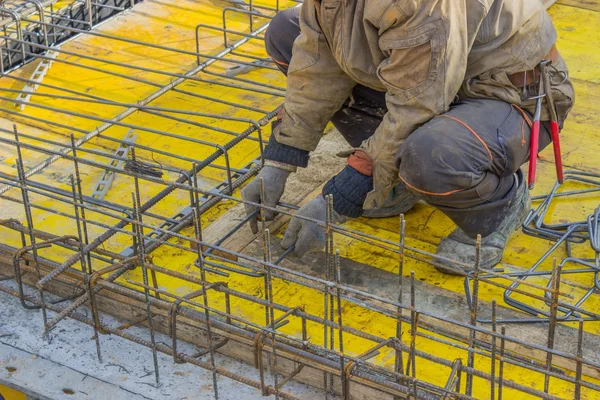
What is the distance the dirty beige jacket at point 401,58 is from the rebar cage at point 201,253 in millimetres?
346

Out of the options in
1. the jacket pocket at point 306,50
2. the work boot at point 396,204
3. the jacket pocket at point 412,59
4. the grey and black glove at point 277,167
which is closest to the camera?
the jacket pocket at point 412,59

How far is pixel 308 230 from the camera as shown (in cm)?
318

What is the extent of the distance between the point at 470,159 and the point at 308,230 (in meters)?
0.57

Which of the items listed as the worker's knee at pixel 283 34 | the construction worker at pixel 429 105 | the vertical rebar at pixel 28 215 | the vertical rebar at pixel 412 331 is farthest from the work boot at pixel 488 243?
the vertical rebar at pixel 28 215

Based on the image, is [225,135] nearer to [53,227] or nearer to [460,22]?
[53,227]

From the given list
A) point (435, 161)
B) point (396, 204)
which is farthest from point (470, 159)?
point (396, 204)

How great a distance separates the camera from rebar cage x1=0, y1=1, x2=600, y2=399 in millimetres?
2652

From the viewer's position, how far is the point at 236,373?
2941mm

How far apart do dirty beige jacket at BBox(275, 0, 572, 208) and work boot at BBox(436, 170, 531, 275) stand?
33 cm

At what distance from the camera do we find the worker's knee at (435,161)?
117 inches

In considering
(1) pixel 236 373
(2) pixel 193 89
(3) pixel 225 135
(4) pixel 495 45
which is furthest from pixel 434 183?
(2) pixel 193 89

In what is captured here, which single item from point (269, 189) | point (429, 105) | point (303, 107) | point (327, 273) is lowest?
point (269, 189)

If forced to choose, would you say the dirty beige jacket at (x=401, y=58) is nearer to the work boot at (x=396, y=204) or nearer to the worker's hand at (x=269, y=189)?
the worker's hand at (x=269, y=189)

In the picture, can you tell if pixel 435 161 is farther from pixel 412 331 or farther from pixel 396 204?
pixel 412 331
